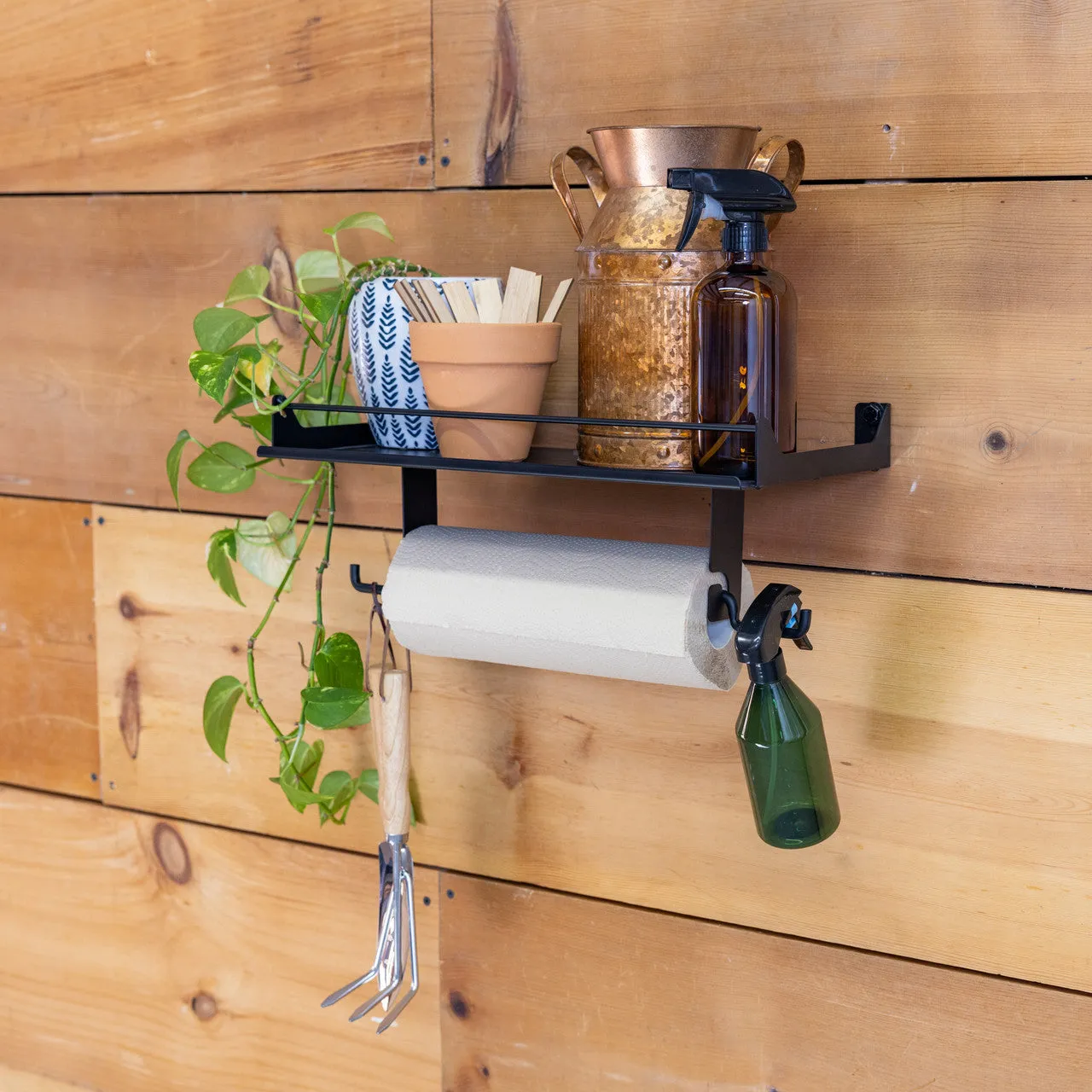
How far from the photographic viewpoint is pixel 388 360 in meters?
0.73

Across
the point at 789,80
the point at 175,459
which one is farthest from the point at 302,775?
the point at 789,80

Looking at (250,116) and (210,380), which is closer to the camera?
(210,380)

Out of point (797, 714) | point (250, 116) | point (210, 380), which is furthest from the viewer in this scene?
point (250, 116)

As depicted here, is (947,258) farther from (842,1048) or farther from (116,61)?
(116,61)

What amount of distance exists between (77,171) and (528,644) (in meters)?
0.57

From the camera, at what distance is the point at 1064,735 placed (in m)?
0.71

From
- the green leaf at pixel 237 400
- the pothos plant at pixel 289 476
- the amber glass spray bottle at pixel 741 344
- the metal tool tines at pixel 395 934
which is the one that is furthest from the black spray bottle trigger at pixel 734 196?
the metal tool tines at pixel 395 934

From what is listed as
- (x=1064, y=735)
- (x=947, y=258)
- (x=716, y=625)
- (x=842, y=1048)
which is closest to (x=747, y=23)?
(x=947, y=258)

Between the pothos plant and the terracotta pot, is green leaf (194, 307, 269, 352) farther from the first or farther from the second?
the terracotta pot

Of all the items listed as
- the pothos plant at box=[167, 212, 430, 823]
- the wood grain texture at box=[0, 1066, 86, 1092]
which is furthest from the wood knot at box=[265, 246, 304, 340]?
the wood grain texture at box=[0, 1066, 86, 1092]

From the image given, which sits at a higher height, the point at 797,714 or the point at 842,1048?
the point at 797,714

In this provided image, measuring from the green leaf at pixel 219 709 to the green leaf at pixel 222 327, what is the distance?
240 mm

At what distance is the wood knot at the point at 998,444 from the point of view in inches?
27.6

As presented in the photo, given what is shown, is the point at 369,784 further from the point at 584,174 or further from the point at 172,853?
the point at 584,174
